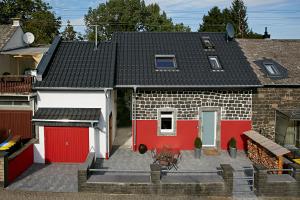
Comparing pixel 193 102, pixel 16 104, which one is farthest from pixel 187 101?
pixel 16 104

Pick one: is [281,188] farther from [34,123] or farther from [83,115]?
[34,123]

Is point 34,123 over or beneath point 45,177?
over

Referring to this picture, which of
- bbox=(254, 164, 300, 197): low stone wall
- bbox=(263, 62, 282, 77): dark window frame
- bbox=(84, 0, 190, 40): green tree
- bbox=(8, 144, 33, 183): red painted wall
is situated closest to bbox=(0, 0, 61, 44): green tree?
bbox=(84, 0, 190, 40): green tree

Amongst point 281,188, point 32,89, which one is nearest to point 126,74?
point 32,89

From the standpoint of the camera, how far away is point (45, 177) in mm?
14031

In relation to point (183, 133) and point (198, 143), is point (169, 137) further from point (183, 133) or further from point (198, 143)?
point (198, 143)

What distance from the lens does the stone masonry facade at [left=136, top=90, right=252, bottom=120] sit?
1775cm

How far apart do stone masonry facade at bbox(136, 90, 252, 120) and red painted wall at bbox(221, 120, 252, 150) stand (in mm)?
241

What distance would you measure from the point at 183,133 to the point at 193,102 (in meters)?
1.86

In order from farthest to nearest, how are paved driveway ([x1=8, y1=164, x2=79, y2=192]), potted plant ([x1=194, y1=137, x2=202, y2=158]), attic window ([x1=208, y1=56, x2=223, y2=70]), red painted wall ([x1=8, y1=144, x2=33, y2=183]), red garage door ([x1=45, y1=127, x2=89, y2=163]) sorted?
attic window ([x1=208, y1=56, x2=223, y2=70]), potted plant ([x1=194, y1=137, x2=202, y2=158]), red garage door ([x1=45, y1=127, x2=89, y2=163]), red painted wall ([x1=8, y1=144, x2=33, y2=183]), paved driveway ([x1=8, y1=164, x2=79, y2=192])

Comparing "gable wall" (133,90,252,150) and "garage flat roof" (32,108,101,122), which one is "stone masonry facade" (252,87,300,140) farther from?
"garage flat roof" (32,108,101,122)

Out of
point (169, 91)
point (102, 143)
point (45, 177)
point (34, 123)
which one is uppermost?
point (169, 91)

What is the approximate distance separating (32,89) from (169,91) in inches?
284

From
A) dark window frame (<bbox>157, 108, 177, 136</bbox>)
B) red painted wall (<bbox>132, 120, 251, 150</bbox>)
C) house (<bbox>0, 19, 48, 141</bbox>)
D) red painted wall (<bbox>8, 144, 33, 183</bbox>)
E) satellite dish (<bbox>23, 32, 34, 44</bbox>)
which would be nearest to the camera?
red painted wall (<bbox>8, 144, 33, 183</bbox>)
